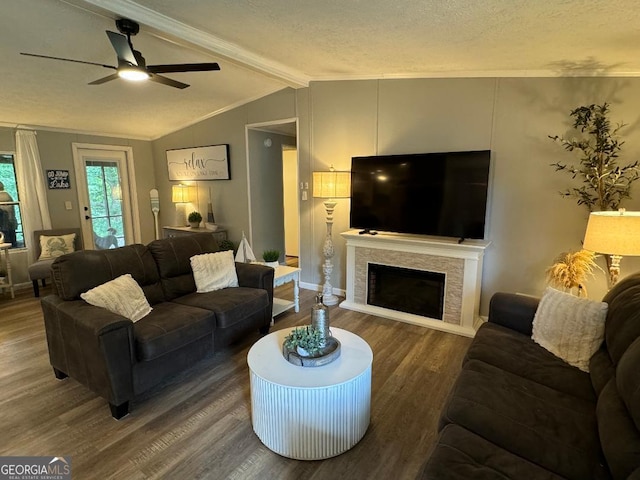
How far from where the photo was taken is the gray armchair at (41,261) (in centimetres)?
439

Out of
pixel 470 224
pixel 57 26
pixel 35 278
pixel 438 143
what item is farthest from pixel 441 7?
pixel 35 278

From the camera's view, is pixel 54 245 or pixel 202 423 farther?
pixel 54 245

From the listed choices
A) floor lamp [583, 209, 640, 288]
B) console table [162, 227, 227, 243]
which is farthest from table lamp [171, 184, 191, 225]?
floor lamp [583, 209, 640, 288]

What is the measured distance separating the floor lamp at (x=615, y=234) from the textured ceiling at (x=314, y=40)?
3.92 ft

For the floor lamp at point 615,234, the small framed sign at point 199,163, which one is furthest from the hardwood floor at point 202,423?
the small framed sign at point 199,163

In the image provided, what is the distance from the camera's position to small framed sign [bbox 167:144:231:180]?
5.34 m

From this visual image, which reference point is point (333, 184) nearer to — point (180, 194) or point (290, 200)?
point (290, 200)

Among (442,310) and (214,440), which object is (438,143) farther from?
(214,440)

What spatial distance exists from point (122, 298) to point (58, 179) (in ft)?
12.8

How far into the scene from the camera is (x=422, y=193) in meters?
3.48

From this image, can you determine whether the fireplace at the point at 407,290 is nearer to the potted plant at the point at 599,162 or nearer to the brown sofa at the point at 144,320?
the brown sofa at the point at 144,320

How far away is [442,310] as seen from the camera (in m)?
3.48

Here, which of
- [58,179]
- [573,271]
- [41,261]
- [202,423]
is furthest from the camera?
[58,179]

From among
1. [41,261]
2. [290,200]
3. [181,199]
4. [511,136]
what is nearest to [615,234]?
[511,136]
